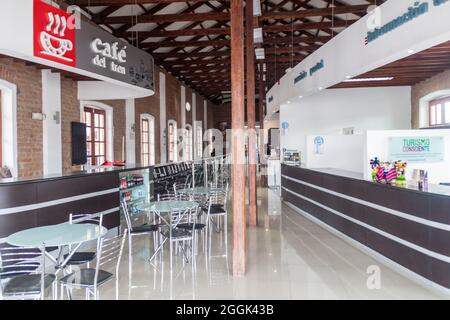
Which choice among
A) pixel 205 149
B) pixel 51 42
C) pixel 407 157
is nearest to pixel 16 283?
pixel 51 42

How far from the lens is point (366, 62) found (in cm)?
485

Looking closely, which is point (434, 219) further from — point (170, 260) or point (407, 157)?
point (170, 260)

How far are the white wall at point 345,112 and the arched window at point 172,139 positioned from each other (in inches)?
184

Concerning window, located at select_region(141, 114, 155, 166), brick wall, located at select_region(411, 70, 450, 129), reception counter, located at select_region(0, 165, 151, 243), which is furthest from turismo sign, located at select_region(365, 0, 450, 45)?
window, located at select_region(141, 114, 155, 166)

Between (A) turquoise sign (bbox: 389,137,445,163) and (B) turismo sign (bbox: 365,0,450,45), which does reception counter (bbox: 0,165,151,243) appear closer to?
(A) turquoise sign (bbox: 389,137,445,163)

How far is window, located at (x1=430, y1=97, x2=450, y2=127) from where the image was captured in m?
7.14

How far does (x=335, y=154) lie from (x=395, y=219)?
3518 mm

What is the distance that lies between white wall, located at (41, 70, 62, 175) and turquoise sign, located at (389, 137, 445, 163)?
528 cm

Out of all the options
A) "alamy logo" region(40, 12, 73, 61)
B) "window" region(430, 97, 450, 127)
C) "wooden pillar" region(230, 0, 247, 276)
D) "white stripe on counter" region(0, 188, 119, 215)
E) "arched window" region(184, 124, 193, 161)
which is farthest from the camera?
"arched window" region(184, 124, 193, 161)

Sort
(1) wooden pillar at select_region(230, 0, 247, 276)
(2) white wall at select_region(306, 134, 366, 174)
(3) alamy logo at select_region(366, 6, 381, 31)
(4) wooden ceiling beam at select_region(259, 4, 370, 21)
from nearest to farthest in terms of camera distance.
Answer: (1) wooden pillar at select_region(230, 0, 247, 276) < (3) alamy logo at select_region(366, 6, 381, 31) < (2) white wall at select_region(306, 134, 366, 174) < (4) wooden ceiling beam at select_region(259, 4, 370, 21)

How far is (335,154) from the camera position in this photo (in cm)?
730

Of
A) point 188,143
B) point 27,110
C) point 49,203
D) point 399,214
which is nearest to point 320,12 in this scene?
point 399,214

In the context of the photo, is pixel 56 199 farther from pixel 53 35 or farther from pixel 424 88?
pixel 424 88

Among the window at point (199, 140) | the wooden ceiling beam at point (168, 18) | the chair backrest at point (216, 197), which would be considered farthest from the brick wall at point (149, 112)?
the window at point (199, 140)
